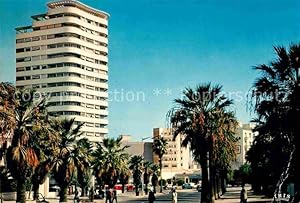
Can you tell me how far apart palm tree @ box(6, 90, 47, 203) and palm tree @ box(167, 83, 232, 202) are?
9.32 metres

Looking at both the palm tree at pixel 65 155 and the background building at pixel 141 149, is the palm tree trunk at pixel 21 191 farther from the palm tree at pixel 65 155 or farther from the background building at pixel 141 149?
the background building at pixel 141 149

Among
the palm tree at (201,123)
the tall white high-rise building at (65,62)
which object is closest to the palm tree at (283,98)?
the palm tree at (201,123)

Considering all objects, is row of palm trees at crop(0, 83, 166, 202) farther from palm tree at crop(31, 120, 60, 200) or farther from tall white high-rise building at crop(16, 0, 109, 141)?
tall white high-rise building at crop(16, 0, 109, 141)

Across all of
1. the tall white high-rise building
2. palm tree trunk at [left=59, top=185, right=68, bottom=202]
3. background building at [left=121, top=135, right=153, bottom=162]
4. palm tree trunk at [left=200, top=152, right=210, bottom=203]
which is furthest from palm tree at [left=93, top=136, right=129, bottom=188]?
background building at [left=121, top=135, right=153, bottom=162]

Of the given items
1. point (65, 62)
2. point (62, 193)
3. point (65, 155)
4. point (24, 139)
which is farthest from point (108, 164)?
point (65, 62)

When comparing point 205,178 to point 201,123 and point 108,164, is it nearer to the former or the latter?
point 201,123

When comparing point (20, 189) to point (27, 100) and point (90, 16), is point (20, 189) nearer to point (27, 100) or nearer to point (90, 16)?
point (27, 100)

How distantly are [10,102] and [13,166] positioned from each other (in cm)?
741

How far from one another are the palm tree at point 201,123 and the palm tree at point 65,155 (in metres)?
12.6

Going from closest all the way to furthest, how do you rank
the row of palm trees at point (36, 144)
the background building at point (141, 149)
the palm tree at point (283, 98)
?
the palm tree at point (283, 98) < the row of palm trees at point (36, 144) < the background building at point (141, 149)

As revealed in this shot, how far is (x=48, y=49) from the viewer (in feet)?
525

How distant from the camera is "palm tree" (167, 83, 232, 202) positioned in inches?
1435

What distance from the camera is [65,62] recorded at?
15775 cm

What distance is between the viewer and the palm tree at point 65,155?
151 feet
